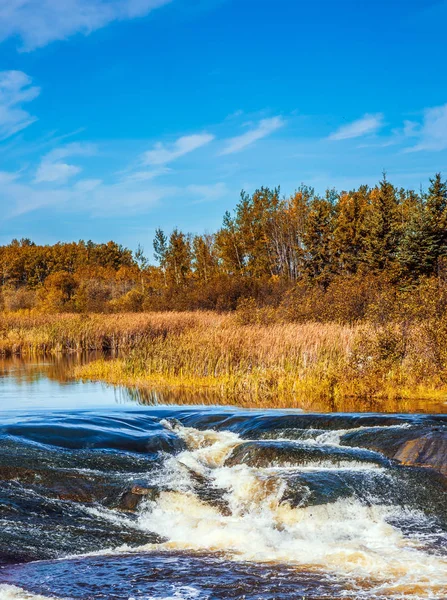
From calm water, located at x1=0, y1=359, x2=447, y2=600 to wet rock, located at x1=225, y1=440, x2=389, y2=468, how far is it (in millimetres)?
21

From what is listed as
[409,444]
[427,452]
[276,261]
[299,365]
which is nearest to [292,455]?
[409,444]

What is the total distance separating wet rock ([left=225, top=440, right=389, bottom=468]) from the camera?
26.7 feet

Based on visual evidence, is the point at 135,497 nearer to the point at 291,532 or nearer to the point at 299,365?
the point at 291,532

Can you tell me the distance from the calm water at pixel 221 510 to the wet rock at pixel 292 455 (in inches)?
0.8

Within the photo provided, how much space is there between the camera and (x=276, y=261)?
55250 mm

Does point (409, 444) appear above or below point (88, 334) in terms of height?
below

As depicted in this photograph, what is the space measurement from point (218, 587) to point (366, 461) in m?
3.70

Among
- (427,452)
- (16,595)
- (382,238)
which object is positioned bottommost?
(16,595)

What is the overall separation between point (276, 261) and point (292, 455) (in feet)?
155

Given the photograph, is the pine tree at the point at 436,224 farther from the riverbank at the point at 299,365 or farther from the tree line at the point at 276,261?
the riverbank at the point at 299,365

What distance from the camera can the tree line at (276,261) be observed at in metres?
32.5

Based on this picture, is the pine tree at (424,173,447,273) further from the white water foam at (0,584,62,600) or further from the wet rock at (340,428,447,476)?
the white water foam at (0,584,62,600)

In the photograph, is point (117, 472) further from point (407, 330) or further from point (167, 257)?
point (167, 257)

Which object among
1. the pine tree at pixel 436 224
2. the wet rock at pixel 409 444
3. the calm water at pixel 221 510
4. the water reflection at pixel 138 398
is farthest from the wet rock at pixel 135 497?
the pine tree at pixel 436 224
